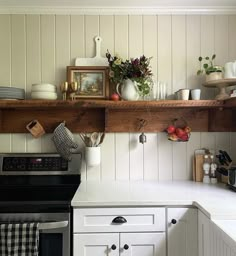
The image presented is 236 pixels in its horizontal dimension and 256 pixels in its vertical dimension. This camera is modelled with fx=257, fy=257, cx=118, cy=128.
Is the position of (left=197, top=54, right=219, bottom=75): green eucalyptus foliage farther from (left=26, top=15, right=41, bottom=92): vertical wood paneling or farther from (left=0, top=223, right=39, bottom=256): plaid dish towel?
(left=0, top=223, right=39, bottom=256): plaid dish towel

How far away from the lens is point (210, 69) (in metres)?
1.92

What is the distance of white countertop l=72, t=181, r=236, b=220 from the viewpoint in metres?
1.40

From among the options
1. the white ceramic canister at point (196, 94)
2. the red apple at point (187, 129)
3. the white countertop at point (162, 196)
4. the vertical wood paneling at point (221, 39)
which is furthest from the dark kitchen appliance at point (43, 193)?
the vertical wood paneling at point (221, 39)

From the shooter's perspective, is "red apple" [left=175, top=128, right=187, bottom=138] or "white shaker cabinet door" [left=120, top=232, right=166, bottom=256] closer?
"white shaker cabinet door" [left=120, top=232, right=166, bottom=256]

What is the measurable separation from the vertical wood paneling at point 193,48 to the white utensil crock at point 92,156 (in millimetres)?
910

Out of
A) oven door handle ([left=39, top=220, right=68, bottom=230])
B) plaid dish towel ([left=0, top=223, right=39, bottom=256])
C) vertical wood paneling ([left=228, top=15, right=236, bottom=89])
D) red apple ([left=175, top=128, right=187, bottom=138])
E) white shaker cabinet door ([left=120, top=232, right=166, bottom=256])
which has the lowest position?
white shaker cabinet door ([left=120, top=232, right=166, bottom=256])

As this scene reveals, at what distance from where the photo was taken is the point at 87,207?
1487mm

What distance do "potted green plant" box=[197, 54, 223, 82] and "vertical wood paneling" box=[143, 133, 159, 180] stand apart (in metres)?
0.61

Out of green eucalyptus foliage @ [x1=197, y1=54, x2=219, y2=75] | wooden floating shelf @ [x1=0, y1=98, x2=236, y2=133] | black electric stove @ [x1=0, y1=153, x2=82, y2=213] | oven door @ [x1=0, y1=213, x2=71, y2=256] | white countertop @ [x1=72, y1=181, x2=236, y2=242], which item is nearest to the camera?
white countertop @ [x1=72, y1=181, x2=236, y2=242]

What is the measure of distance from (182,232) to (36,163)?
3.78ft

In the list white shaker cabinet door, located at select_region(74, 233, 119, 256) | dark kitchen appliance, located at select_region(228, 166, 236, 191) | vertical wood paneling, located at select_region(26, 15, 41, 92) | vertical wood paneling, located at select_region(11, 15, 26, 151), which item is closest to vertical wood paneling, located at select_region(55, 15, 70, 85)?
vertical wood paneling, located at select_region(26, 15, 41, 92)

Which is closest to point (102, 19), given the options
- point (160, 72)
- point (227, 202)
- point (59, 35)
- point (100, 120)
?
point (59, 35)

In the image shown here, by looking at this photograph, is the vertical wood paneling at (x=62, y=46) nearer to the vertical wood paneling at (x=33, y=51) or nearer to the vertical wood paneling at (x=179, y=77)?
the vertical wood paneling at (x=33, y=51)

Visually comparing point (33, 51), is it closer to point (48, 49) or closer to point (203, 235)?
point (48, 49)
